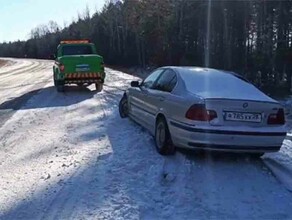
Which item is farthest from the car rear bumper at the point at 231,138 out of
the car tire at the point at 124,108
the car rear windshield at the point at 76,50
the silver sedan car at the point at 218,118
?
the car rear windshield at the point at 76,50

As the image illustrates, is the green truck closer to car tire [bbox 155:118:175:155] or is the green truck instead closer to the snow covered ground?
the snow covered ground

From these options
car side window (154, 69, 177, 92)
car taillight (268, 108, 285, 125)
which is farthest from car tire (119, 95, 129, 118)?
car taillight (268, 108, 285, 125)

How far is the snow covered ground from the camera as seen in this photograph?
15.6 ft

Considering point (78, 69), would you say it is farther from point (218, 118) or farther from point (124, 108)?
point (218, 118)

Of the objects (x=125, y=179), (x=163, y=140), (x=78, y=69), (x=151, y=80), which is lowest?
(x=125, y=179)

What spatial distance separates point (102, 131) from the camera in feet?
29.5

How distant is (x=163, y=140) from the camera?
22.7 feet

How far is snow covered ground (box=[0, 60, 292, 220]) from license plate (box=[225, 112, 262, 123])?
0.77 m

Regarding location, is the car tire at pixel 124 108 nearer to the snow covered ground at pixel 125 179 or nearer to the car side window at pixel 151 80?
the snow covered ground at pixel 125 179

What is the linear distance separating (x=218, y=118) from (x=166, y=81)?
1.79m

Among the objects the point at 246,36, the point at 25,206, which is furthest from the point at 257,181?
the point at 246,36

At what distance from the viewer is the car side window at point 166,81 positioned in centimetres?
725

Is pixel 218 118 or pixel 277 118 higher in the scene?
pixel 218 118

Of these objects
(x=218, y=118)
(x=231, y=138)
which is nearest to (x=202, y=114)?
(x=218, y=118)
